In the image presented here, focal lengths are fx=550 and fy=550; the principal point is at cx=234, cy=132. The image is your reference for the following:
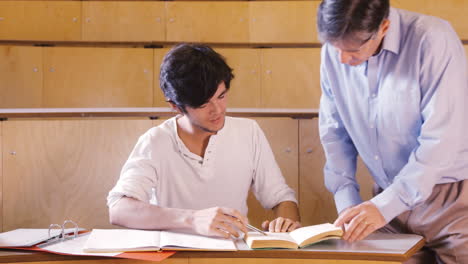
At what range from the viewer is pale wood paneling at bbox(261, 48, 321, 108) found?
6.17 ft

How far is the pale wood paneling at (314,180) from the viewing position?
1351 millimetres

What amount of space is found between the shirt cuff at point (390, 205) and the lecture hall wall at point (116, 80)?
45cm

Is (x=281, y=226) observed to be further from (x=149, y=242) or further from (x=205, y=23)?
(x=205, y=23)

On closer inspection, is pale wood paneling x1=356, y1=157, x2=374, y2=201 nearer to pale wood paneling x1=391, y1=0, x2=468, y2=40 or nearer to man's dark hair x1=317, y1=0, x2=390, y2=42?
man's dark hair x1=317, y1=0, x2=390, y2=42

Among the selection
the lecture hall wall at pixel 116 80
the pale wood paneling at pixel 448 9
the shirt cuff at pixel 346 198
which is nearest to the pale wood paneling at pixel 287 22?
the lecture hall wall at pixel 116 80

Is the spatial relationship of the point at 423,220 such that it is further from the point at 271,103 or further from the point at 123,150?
the point at 271,103

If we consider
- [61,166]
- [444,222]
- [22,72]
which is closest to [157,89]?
[22,72]

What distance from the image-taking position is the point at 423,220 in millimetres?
969

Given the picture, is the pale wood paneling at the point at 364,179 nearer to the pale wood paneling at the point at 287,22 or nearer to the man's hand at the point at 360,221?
the man's hand at the point at 360,221

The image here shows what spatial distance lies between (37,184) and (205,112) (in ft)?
1.67

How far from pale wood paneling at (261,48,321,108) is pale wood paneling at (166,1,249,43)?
19cm

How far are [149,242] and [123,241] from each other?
0.05m

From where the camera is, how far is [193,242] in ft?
2.79

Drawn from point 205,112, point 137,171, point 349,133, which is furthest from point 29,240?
point 349,133
